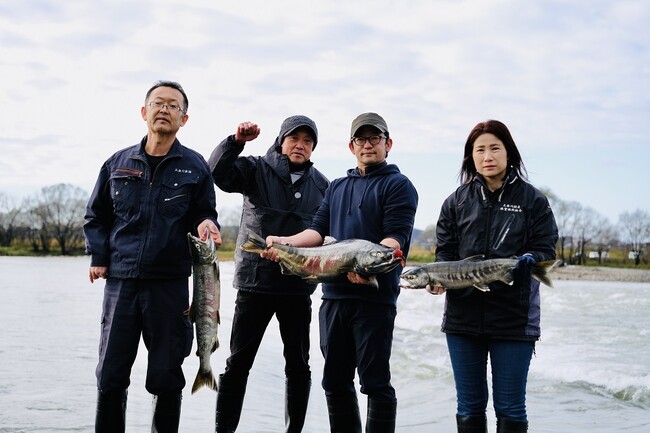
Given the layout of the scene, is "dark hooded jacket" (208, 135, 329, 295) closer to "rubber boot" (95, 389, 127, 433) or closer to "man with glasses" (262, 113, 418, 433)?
"man with glasses" (262, 113, 418, 433)

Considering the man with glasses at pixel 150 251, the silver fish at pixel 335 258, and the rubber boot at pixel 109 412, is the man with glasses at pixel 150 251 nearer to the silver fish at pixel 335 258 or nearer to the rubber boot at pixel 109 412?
the rubber boot at pixel 109 412

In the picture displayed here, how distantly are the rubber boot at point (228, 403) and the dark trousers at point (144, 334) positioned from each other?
927 millimetres

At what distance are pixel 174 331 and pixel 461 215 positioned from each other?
2.18 m

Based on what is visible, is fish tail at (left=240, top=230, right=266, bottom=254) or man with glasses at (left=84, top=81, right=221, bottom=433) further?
fish tail at (left=240, top=230, right=266, bottom=254)

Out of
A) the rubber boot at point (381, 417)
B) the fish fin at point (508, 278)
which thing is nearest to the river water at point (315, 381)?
the rubber boot at point (381, 417)

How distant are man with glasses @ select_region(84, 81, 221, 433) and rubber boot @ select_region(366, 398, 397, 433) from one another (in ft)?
4.48

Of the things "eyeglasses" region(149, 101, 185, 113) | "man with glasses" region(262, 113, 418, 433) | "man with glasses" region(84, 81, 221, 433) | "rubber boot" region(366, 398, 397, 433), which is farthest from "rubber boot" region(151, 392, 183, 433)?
"eyeglasses" region(149, 101, 185, 113)

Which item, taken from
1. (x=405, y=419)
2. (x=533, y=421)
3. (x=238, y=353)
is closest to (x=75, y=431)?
(x=238, y=353)

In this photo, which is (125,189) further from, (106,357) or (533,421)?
(533,421)

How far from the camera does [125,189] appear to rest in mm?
4699

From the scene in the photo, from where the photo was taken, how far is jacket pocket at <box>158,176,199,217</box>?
4680 millimetres

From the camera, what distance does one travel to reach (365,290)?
482 cm

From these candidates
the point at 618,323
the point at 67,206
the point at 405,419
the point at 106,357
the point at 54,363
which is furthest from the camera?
the point at 67,206

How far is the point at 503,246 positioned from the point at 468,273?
32cm
